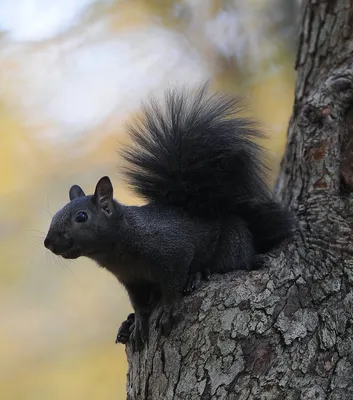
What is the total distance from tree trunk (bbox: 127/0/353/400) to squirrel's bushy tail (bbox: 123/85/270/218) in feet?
0.77

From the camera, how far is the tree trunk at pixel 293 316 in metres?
1.71

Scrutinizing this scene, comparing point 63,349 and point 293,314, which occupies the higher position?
point 63,349

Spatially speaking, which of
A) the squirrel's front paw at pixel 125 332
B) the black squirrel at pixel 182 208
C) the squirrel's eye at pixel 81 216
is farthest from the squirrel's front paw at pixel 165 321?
the squirrel's eye at pixel 81 216

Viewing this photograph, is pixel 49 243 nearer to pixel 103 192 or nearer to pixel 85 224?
pixel 85 224

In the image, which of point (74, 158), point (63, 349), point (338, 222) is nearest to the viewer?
point (338, 222)

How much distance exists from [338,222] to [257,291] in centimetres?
41

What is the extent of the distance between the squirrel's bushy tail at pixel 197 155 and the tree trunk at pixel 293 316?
9.3 inches

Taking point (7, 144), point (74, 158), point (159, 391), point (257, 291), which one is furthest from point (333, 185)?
point (7, 144)

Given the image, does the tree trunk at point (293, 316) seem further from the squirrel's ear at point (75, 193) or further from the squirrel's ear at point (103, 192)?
the squirrel's ear at point (75, 193)

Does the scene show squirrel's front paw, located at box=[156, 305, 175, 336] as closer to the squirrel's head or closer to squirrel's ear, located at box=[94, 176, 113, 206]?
the squirrel's head

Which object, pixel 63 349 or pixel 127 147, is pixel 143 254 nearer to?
pixel 127 147

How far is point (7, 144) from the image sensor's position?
3840 millimetres

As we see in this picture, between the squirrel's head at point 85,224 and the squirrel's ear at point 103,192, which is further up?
the squirrel's ear at point 103,192

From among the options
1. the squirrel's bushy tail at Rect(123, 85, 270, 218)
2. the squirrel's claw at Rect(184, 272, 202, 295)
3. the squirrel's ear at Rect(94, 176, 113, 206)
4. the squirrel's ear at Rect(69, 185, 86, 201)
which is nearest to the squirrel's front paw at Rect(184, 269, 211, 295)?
the squirrel's claw at Rect(184, 272, 202, 295)
